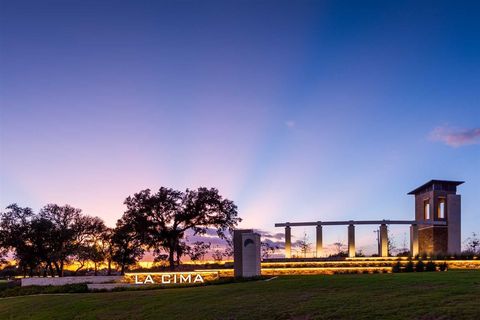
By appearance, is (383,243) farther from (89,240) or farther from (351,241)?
(89,240)

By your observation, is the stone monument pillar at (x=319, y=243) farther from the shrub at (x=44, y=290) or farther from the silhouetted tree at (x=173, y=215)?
the shrub at (x=44, y=290)

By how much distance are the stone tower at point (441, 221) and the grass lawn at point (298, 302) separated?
74.4 feet

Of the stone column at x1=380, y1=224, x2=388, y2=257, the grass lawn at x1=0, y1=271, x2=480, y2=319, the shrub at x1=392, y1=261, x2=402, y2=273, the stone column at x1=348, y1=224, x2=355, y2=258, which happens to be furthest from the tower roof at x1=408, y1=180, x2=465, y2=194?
the grass lawn at x1=0, y1=271, x2=480, y2=319

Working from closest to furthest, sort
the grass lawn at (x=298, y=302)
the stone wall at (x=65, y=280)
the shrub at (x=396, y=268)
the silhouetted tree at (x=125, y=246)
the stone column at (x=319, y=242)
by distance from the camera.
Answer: the grass lawn at (x=298, y=302), the shrub at (x=396, y=268), the stone wall at (x=65, y=280), the stone column at (x=319, y=242), the silhouetted tree at (x=125, y=246)

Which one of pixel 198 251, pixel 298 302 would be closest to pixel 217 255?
pixel 198 251

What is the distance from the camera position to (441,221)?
43.0m

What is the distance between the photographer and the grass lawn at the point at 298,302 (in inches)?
588

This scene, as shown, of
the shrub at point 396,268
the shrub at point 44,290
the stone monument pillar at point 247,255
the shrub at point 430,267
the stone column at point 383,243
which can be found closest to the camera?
the shrub at point 430,267

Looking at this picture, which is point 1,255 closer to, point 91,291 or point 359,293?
point 91,291

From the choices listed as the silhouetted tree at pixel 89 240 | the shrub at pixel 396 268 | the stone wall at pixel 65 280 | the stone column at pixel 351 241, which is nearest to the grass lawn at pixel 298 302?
the shrub at pixel 396 268

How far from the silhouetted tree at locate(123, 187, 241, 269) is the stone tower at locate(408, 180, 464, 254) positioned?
16.4m

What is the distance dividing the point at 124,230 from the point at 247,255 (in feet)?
60.0

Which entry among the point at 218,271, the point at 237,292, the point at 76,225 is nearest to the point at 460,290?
the point at 237,292

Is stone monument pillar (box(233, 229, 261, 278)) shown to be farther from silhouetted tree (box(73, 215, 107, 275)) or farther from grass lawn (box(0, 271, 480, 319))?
silhouetted tree (box(73, 215, 107, 275))
